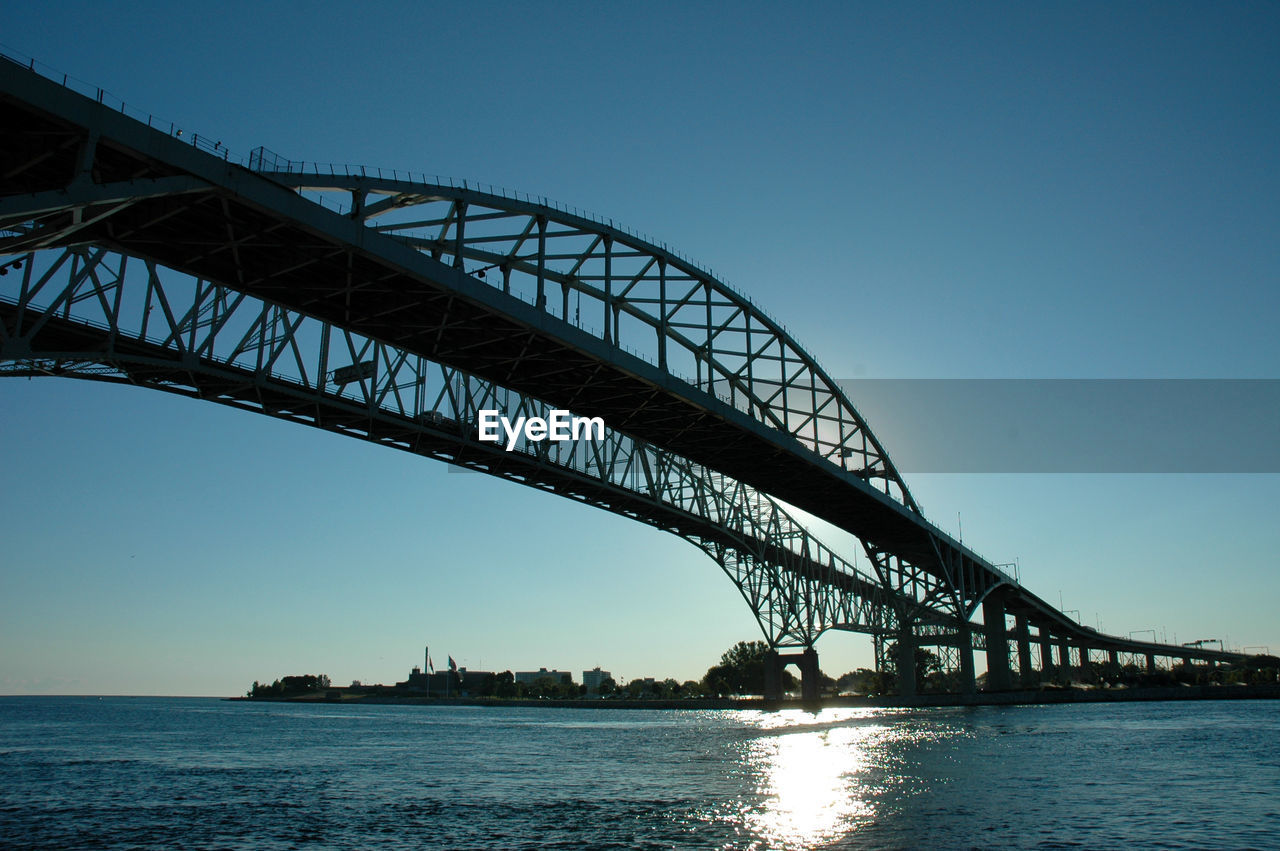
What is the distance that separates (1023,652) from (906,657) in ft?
111

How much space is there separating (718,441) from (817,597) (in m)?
45.9

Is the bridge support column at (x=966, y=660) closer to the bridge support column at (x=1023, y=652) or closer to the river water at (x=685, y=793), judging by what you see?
the bridge support column at (x=1023, y=652)

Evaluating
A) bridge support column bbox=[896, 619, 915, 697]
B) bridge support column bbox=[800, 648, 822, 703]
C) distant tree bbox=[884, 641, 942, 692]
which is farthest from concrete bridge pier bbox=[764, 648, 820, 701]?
distant tree bbox=[884, 641, 942, 692]

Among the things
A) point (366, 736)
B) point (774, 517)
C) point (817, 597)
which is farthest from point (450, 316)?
point (817, 597)

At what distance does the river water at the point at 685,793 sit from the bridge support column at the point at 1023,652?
234 feet

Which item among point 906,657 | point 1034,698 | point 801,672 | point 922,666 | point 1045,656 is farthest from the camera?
point 922,666

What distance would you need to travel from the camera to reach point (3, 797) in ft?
94.9

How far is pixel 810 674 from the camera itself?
91.4 m

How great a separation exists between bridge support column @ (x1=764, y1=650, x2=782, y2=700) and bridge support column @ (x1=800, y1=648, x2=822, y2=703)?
290cm

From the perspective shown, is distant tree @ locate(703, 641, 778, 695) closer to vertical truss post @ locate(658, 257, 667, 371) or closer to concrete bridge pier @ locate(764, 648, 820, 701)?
concrete bridge pier @ locate(764, 648, 820, 701)

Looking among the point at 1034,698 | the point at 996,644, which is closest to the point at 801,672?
the point at 1034,698

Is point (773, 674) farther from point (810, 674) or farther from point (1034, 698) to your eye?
point (1034, 698)
